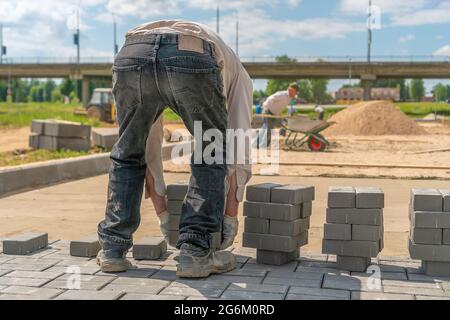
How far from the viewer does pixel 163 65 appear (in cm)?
340

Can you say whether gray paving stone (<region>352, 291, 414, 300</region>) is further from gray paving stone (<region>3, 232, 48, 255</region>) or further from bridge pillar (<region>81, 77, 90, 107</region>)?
bridge pillar (<region>81, 77, 90, 107</region>)

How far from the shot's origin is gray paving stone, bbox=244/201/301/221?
12.5 feet

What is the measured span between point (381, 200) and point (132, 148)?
160 cm

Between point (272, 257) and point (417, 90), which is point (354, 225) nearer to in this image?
point (272, 257)

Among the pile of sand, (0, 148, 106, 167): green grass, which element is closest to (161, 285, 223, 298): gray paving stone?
(0, 148, 106, 167): green grass

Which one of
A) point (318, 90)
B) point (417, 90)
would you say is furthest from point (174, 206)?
point (417, 90)

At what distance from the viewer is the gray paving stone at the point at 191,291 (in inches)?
128

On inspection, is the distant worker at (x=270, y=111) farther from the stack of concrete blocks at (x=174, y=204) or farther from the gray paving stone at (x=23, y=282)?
the gray paving stone at (x=23, y=282)

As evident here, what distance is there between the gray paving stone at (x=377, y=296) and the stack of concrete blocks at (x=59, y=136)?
37.3ft

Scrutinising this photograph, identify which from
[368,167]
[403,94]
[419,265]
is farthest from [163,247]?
[403,94]

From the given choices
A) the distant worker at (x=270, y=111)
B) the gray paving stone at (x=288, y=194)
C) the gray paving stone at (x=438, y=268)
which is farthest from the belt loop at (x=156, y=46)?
the distant worker at (x=270, y=111)

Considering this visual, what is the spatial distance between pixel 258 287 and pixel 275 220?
1.89 feet

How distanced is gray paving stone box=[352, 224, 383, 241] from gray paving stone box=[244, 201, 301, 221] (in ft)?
1.28
